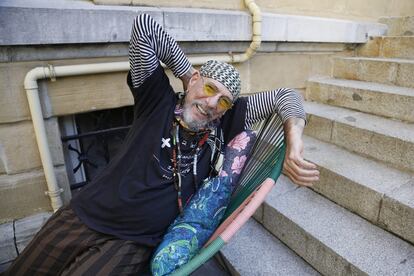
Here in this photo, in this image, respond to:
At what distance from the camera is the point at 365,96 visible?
9.96 feet

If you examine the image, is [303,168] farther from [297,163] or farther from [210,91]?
[210,91]

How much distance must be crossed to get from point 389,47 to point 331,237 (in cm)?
275

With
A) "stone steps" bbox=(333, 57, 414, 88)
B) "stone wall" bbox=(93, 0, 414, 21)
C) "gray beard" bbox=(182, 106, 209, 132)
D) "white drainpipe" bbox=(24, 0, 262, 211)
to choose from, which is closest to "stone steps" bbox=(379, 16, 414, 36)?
"stone wall" bbox=(93, 0, 414, 21)

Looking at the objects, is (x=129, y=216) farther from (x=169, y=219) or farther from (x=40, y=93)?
(x=40, y=93)

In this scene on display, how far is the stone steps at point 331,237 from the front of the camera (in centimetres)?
179

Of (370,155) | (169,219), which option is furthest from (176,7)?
(370,155)

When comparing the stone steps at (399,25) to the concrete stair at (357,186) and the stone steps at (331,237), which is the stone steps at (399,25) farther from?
the stone steps at (331,237)

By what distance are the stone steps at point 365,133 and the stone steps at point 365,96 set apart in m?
0.08

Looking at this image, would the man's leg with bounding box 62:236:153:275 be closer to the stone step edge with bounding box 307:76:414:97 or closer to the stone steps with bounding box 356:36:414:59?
the stone step edge with bounding box 307:76:414:97

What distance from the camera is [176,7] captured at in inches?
102

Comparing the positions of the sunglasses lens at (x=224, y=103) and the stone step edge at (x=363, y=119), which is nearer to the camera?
the sunglasses lens at (x=224, y=103)

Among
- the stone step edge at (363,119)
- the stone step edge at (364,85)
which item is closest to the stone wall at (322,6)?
the stone step edge at (364,85)

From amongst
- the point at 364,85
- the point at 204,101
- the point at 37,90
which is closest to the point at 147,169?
the point at 204,101

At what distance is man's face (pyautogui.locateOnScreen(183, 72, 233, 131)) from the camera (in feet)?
5.24
